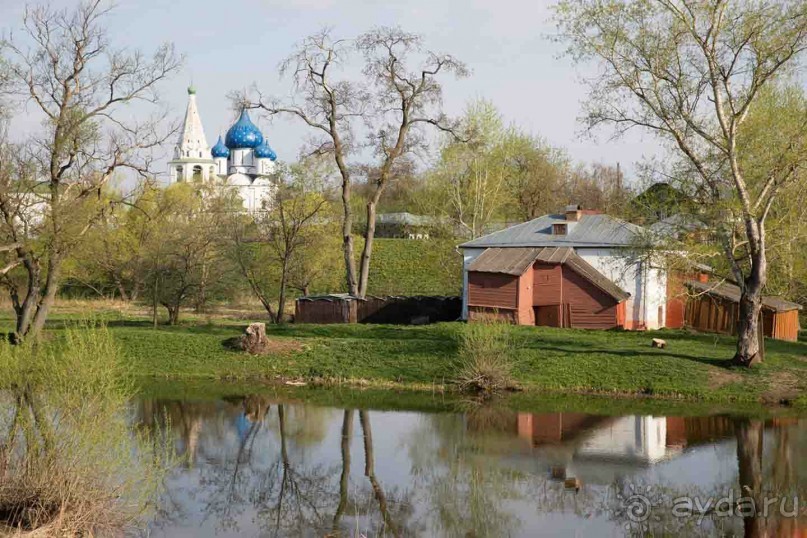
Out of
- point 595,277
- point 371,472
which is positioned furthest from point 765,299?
point 371,472

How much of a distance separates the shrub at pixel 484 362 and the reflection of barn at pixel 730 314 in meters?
11.1

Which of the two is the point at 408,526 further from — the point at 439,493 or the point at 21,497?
the point at 21,497

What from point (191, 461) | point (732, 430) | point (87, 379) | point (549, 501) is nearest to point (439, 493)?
point (549, 501)

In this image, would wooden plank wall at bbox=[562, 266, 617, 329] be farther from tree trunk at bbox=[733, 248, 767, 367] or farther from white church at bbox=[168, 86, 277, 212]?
white church at bbox=[168, 86, 277, 212]

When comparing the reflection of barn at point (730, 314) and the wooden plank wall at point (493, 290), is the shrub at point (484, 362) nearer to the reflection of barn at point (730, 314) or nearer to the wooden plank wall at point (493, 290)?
the wooden plank wall at point (493, 290)

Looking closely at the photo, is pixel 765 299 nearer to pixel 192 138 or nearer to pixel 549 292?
pixel 549 292

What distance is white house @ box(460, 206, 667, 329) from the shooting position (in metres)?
35.3

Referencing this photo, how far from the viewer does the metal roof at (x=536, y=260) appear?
3497 cm

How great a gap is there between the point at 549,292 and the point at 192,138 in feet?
208

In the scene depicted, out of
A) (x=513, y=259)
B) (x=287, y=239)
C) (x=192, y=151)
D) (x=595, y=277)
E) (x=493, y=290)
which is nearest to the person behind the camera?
(x=595, y=277)

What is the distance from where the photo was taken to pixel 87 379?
1192 cm

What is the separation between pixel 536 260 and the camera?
36.0 m

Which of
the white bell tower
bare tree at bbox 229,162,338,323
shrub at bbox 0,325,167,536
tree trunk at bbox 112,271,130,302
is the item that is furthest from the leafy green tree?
the white bell tower

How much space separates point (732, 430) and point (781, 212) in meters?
12.8
